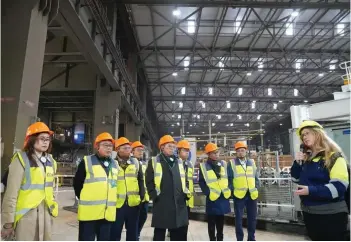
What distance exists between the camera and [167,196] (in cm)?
384

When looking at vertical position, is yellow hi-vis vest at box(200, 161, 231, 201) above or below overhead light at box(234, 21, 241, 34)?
below

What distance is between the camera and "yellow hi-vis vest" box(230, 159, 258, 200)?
560 centimetres

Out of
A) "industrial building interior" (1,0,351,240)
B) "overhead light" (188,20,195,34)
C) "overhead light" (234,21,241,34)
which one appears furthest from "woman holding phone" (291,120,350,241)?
"overhead light" (234,21,241,34)

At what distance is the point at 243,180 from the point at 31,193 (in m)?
3.95

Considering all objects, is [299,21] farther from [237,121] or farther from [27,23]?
[237,121]

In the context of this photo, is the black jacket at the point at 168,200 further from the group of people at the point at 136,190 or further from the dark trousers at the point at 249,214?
the dark trousers at the point at 249,214

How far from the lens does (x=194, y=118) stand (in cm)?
3045

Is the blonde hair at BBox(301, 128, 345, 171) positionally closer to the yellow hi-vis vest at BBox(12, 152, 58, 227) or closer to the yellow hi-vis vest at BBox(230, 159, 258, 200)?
the yellow hi-vis vest at BBox(12, 152, 58, 227)

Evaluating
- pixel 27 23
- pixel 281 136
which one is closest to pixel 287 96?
pixel 281 136

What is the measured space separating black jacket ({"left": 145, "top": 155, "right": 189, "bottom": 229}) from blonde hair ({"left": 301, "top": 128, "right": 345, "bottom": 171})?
183 cm

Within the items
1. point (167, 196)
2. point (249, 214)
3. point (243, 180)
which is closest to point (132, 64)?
point (243, 180)

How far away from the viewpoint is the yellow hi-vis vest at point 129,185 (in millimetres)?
4756

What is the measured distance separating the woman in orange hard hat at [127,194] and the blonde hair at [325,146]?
311cm

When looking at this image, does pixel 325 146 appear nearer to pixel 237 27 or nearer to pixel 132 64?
pixel 237 27
